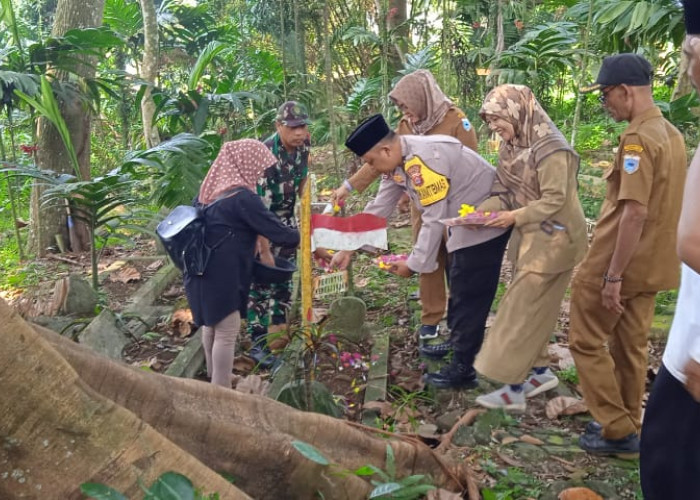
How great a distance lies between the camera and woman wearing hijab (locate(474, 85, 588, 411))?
Result: 320 cm

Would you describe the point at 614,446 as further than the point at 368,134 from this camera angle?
No

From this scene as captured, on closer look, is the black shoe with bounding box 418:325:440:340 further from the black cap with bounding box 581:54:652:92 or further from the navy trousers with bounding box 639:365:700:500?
the navy trousers with bounding box 639:365:700:500

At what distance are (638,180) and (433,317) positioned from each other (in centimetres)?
208

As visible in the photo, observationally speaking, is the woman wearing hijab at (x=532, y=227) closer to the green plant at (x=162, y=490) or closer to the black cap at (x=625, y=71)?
the black cap at (x=625, y=71)

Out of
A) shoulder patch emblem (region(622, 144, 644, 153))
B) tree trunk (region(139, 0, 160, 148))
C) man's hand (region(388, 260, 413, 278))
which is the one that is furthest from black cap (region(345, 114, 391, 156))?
tree trunk (region(139, 0, 160, 148))

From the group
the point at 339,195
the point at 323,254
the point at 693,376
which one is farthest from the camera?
the point at 339,195

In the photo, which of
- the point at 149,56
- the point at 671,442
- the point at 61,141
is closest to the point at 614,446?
the point at 671,442

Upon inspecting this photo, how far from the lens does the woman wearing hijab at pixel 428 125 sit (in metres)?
4.41

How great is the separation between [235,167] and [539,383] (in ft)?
7.18

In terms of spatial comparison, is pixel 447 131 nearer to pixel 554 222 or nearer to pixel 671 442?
pixel 554 222

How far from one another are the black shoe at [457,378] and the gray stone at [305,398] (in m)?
0.87

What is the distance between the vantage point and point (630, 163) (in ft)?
8.73

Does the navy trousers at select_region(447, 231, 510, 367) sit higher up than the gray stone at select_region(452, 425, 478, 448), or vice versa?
the navy trousers at select_region(447, 231, 510, 367)

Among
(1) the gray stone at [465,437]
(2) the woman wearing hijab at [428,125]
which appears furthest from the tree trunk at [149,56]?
(1) the gray stone at [465,437]
